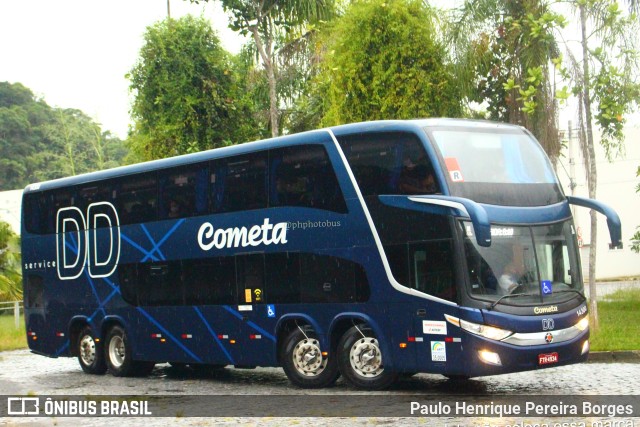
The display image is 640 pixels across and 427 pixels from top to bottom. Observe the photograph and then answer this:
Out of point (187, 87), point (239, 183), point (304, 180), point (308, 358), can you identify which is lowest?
point (308, 358)

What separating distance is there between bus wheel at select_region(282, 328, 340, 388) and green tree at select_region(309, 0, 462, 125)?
8.22m

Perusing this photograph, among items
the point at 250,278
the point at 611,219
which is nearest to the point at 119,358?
the point at 250,278

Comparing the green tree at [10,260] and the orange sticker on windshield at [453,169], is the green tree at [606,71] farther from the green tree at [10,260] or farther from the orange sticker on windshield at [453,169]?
the green tree at [10,260]

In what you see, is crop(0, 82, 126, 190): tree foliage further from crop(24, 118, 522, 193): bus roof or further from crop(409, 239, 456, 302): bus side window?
crop(409, 239, 456, 302): bus side window

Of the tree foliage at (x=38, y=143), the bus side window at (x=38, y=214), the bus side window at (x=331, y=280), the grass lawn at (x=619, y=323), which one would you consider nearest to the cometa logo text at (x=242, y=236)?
the bus side window at (x=331, y=280)

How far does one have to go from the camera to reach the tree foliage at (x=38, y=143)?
76.9 m

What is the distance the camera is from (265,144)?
17.0 meters

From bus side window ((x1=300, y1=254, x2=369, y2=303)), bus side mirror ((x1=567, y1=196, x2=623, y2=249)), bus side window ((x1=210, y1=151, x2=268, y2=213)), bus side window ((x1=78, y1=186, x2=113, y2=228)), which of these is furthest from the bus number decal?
bus side mirror ((x1=567, y1=196, x2=623, y2=249))

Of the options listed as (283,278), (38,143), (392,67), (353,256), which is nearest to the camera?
(353,256)

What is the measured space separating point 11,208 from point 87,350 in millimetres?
32196

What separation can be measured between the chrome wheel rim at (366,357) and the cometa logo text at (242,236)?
2.07 metres

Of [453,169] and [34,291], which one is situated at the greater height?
[453,169]

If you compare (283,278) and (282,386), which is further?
(282,386)

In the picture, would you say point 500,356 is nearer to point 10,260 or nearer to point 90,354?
point 90,354
